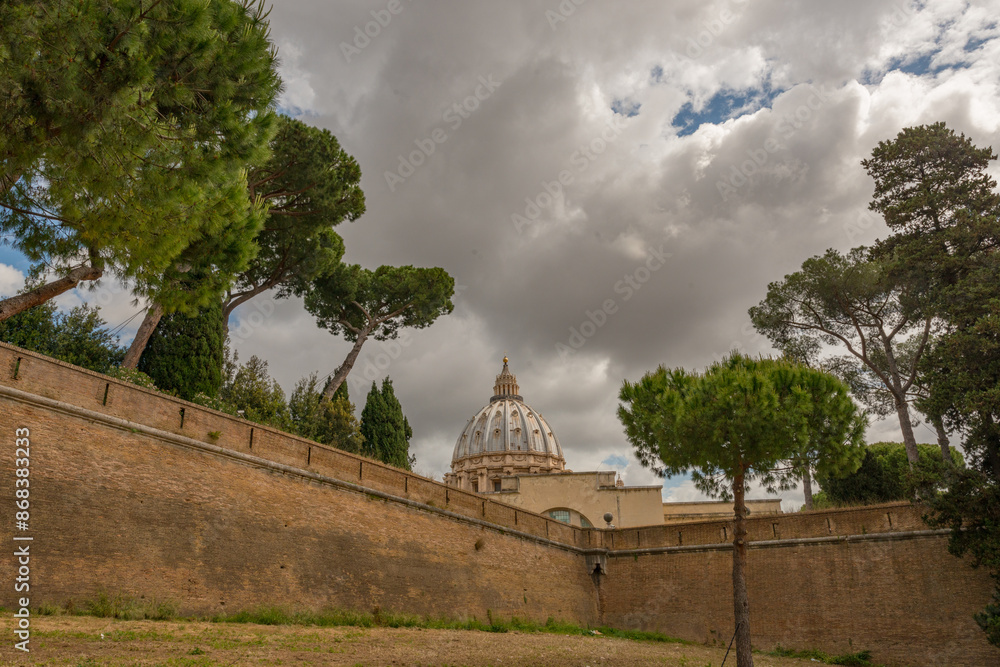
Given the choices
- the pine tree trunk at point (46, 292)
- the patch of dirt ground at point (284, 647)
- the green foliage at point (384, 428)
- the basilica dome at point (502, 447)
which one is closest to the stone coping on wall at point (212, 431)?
the patch of dirt ground at point (284, 647)

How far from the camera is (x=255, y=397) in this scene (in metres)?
20.9

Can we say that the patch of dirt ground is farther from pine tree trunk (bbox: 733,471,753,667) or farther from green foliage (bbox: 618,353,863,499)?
green foliage (bbox: 618,353,863,499)

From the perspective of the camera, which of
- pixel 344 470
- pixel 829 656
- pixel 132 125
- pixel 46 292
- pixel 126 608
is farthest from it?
pixel 829 656

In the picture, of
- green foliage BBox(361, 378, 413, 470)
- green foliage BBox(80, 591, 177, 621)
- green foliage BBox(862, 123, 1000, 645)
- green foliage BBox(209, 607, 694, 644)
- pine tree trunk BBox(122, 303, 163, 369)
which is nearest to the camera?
green foliage BBox(80, 591, 177, 621)

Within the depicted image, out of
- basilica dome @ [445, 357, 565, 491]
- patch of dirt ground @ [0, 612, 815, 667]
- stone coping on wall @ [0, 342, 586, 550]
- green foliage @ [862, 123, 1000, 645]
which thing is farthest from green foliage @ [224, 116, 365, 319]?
basilica dome @ [445, 357, 565, 491]

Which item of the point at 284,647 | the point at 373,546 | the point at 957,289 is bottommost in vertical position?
the point at 284,647

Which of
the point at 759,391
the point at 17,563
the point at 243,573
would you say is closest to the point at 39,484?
the point at 17,563

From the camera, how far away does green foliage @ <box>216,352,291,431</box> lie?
20.3 metres

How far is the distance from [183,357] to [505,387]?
58699 millimetres

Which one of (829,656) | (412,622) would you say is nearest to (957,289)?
(829,656)

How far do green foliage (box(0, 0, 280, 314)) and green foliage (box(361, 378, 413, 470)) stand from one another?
20029mm

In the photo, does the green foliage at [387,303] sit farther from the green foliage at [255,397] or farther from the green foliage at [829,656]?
the green foliage at [829,656]

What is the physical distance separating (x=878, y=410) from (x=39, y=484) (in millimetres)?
23417

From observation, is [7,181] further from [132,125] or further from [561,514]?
[561,514]
